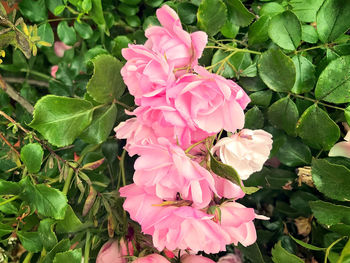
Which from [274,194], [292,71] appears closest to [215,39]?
[292,71]

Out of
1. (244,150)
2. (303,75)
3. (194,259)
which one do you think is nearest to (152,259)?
(194,259)

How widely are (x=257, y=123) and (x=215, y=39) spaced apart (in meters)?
0.13

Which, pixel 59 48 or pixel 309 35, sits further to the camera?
pixel 59 48

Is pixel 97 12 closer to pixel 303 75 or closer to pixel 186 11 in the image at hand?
pixel 186 11

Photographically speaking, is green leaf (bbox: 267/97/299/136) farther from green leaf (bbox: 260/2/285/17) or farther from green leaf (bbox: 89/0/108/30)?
green leaf (bbox: 89/0/108/30)

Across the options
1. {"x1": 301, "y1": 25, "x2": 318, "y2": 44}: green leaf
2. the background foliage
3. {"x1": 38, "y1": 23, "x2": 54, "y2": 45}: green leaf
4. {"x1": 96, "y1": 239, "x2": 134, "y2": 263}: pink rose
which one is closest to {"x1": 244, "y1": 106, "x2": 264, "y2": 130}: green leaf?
the background foliage

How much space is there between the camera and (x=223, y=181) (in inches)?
15.4

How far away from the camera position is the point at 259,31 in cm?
A: 46

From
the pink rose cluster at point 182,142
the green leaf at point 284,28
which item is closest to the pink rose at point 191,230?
the pink rose cluster at point 182,142

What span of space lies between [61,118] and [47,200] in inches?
3.8

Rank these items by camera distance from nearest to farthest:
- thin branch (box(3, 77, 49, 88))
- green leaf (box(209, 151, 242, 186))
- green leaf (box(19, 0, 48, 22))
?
green leaf (box(209, 151, 242, 186)) < green leaf (box(19, 0, 48, 22)) < thin branch (box(3, 77, 49, 88))

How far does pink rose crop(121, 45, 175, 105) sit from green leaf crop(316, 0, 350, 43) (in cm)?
20

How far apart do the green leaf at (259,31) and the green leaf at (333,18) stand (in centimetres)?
6

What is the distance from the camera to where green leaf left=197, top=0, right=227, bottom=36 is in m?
0.44
